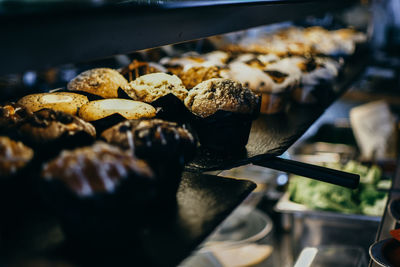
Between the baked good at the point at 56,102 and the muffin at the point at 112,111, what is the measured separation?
1.8 inches

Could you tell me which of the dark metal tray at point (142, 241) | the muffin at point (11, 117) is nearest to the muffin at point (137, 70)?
the muffin at point (11, 117)

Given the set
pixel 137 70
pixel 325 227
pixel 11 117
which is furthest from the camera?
pixel 325 227

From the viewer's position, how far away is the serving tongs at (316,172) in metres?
1.19

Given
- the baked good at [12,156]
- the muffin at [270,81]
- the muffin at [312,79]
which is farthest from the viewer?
the muffin at [312,79]

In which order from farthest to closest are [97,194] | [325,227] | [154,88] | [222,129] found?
1. [325,227]
2. [154,88]
3. [222,129]
4. [97,194]

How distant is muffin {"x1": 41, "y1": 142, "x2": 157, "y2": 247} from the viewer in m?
0.78

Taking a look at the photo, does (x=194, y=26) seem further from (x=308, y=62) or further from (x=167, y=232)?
A: (x=308, y=62)

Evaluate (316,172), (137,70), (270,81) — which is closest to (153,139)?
(316,172)

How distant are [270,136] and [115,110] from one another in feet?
2.05

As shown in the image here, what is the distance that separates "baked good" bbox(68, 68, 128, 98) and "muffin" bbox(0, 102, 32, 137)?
32cm

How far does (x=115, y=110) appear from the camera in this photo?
54.9 inches

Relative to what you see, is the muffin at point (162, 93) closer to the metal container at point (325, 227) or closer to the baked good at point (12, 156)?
the baked good at point (12, 156)

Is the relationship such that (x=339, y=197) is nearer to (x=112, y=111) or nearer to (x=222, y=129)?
(x=222, y=129)

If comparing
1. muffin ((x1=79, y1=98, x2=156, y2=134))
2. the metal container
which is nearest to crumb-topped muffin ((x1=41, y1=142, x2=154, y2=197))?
muffin ((x1=79, y1=98, x2=156, y2=134))
